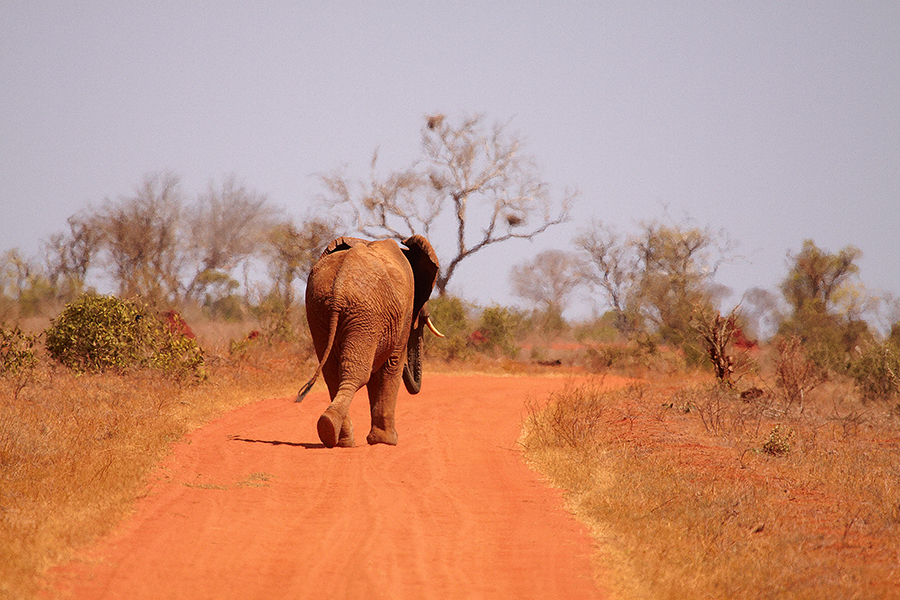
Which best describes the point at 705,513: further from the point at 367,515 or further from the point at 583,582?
the point at 367,515

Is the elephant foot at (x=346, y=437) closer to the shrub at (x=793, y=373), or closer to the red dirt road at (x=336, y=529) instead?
the red dirt road at (x=336, y=529)

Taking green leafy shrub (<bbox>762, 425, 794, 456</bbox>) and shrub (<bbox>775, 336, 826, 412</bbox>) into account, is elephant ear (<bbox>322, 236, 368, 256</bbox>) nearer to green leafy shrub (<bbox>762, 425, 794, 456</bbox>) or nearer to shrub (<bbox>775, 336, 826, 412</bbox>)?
green leafy shrub (<bbox>762, 425, 794, 456</bbox>)

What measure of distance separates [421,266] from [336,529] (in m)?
4.75

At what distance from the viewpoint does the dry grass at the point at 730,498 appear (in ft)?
15.3

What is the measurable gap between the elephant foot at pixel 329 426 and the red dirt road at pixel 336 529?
20 centimetres

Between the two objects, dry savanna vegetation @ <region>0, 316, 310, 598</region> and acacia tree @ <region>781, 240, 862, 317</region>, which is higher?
acacia tree @ <region>781, 240, 862, 317</region>

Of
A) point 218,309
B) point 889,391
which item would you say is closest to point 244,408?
point 889,391

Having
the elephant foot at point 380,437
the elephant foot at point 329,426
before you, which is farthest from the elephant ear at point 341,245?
the elephant foot at point 380,437

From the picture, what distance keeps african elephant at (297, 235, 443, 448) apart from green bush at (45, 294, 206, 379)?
17.3ft

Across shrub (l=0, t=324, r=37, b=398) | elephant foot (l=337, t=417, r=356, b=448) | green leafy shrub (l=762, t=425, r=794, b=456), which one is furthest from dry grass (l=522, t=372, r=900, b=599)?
shrub (l=0, t=324, r=37, b=398)

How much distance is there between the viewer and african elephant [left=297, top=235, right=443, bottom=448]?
7.71 m

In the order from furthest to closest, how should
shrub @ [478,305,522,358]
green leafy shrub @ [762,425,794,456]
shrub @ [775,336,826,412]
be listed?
shrub @ [478,305,522,358] → shrub @ [775,336,826,412] → green leafy shrub @ [762,425,794,456]

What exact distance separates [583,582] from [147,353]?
407 inches

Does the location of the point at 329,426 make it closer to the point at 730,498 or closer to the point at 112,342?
the point at 730,498
